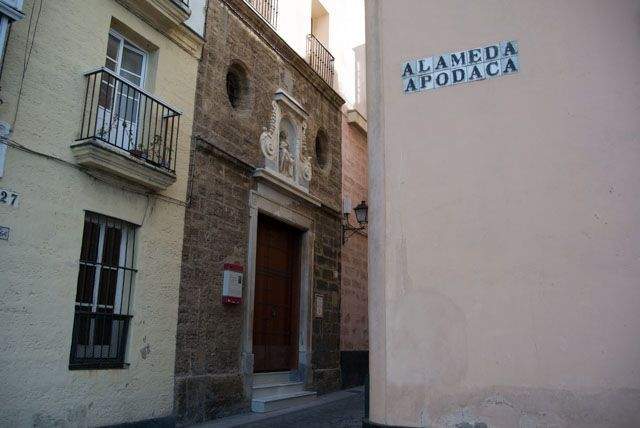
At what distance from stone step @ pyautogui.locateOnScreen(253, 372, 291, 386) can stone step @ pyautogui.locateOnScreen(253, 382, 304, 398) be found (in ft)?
0.33

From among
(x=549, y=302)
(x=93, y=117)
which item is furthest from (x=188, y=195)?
(x=549, y=302)

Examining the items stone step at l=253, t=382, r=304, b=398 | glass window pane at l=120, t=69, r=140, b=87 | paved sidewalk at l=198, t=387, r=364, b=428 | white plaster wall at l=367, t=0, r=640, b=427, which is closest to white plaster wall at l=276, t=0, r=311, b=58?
glass window pane at l=120, t=69, r=140, b=87

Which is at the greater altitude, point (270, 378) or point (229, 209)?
point (229, 209)

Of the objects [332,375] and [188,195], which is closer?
[188,195]

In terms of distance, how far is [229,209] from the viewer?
8297 mm

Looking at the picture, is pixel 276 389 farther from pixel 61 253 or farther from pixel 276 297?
pixel 61 253

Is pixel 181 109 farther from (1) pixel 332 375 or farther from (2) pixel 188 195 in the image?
(1) pixel 332 375

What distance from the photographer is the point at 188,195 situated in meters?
7.54

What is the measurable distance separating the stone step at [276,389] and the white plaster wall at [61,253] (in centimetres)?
187

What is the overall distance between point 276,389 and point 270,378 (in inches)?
8.7

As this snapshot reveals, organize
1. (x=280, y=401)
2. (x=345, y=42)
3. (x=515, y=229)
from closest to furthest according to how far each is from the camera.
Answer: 1. (x=515, y=229)
2. (x=280, y=401)
3. (x=345, y=42)

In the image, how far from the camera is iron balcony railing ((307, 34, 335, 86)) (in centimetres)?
1128

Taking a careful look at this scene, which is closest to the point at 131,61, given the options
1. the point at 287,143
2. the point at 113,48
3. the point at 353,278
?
the point at 113,48

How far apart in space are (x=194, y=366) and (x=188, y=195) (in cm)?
220
